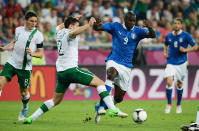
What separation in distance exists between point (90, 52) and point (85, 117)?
251 inches

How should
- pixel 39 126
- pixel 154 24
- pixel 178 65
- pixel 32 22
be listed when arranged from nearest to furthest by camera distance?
pixel 39 126, pixel 32 22, pixel 178 65, pixel 154 24

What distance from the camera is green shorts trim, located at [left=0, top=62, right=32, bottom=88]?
10946 mm

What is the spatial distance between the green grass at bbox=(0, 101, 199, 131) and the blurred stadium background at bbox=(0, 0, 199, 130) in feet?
2.99

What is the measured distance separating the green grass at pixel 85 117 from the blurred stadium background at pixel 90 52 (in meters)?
0.91

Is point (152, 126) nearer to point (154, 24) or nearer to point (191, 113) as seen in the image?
point (191, 113)

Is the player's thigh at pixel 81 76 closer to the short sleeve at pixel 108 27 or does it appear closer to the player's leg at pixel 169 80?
the short sleeve at pixel 108 27

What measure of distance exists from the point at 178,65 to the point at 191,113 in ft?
4.75

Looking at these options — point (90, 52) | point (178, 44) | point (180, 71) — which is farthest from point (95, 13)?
point (180, 71)

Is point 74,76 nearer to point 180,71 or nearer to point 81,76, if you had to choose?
point 81,76

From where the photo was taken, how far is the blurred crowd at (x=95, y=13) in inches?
746

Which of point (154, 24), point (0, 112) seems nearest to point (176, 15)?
point (154, 24)

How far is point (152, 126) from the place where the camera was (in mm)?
10656

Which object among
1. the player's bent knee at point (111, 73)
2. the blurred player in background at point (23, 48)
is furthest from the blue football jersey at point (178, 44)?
the blurred player in background at point (23, 48)

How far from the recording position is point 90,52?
733 inches
